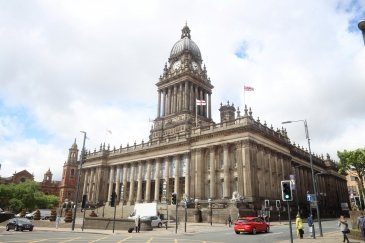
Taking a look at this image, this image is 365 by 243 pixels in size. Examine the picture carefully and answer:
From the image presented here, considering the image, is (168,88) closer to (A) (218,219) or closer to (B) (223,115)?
(B) (223,115)

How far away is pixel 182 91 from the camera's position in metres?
83.3

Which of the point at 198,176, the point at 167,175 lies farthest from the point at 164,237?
the point at 167,175

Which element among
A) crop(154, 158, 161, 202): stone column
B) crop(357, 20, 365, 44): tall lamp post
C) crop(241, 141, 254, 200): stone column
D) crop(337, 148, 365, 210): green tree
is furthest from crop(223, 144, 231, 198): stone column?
crop(357, 20, 365, 44): tall lamp post

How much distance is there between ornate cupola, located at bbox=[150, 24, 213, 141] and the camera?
79875mm

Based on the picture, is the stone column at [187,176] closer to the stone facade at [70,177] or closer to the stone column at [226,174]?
the stone column at [226,174]

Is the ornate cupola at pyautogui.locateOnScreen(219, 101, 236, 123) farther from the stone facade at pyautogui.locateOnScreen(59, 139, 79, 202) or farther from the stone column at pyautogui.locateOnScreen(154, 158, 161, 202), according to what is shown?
the stone facade at pyautogui.locateOnScreen(59, 139, 79, 202)

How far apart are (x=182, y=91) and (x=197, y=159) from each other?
2755cm

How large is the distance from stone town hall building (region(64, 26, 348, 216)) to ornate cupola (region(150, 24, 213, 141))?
0.85 feet

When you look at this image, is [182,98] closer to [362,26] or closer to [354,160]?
[354,160]

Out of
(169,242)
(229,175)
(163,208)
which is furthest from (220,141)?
(169,242)

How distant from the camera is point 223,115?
85.1m

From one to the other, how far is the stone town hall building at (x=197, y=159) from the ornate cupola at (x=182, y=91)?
26 centimetres

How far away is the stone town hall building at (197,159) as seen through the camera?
181 feet

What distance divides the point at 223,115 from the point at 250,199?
37078mm
